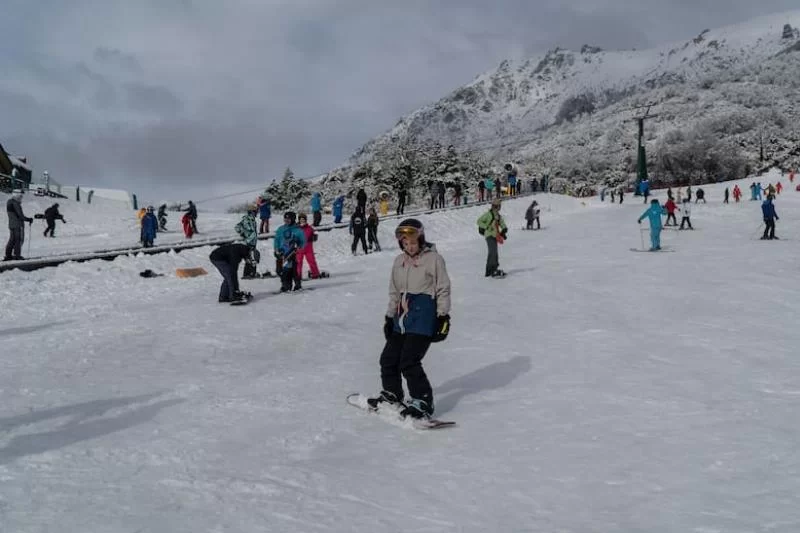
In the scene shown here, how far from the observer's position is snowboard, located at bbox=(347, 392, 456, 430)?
5.74 meters

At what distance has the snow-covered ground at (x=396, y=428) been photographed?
13.3ft

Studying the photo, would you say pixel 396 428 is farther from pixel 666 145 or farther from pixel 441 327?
pixel 666 145

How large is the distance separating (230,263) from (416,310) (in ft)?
25.6

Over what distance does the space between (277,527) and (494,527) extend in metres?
1.24

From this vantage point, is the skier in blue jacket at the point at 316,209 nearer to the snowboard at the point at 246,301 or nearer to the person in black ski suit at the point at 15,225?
the person in black ski suit at the point at 15,225

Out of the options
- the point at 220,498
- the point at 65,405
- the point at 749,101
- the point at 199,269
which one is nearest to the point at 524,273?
the point at 199,269

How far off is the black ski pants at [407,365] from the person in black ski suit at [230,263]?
7.39 metres

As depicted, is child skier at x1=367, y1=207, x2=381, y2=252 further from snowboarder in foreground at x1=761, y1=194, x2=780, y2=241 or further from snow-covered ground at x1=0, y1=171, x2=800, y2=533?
snowboarder in foreground at x1=761, y1=194, x2=780, y2=241

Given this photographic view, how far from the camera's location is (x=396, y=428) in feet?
19.1

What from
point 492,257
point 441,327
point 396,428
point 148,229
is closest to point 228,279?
point 492,257

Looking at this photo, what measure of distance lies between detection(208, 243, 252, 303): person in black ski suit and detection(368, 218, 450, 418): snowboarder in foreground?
745 cm

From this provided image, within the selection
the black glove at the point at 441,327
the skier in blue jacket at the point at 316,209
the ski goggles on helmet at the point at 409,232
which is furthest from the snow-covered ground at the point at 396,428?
the skier in blue jacket at the point at 316,209

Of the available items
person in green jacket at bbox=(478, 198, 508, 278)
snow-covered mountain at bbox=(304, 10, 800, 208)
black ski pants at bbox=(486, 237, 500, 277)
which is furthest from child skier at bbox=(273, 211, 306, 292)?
snow-covered mountain at bbox=(304, 10, 800, 208)

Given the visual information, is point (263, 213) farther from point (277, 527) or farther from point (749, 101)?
point (749, 101)
